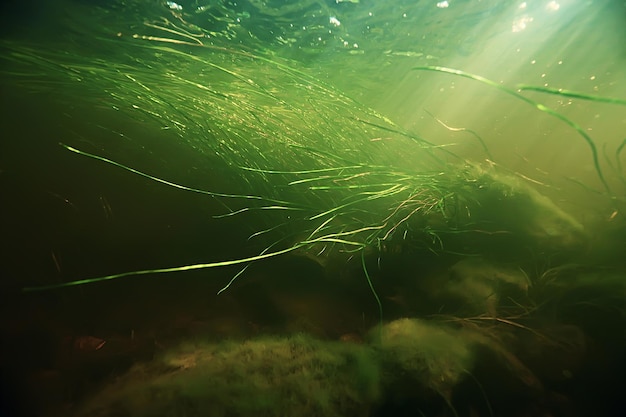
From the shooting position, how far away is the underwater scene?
184 centimetres

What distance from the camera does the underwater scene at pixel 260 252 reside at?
6.05 feet

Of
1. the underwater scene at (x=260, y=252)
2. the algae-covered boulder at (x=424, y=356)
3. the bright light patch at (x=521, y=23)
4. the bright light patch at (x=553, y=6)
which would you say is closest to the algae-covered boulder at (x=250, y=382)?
the underwater scene at (x=260, y=252)

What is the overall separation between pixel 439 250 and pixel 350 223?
2.76ft

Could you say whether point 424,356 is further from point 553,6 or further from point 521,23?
point 521,23

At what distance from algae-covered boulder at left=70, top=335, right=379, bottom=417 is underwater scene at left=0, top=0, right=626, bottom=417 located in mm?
12

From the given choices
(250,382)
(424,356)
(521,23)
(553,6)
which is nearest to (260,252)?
(250,382)

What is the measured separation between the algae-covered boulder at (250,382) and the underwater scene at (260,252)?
0.01 meters

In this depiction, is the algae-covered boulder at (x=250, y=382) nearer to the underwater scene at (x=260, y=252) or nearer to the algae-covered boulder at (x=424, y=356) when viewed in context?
the underwater scene at (x=260, y=252)

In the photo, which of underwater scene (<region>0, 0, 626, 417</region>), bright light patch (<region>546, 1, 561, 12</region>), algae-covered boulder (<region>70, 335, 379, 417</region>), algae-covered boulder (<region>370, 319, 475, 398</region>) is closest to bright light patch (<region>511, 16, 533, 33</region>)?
bright light patch (<region>546, 1, 561, 12</region>)

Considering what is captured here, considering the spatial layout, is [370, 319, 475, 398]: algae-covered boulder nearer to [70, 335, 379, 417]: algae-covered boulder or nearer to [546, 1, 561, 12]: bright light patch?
[70, 335, 379, 417]: algae-covered boulder

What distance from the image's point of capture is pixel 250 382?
1717mm

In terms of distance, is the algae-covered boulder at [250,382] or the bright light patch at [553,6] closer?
the algae-covered boulder at [250,382]

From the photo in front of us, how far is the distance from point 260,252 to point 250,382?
1.21 metres

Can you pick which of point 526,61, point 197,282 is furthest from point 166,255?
point 526,61
